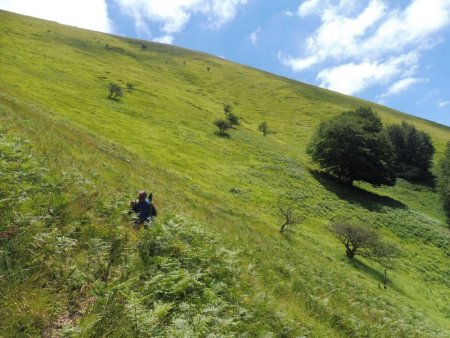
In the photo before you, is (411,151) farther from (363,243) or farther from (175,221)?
(175,221)

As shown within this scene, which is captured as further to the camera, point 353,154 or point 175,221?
point 353,154

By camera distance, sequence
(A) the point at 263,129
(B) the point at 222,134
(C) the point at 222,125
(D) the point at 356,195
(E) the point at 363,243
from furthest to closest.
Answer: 1. (A) the point at 263,129
2. (C) the point at 222,125
3. (B) the point at 222,134
4. (D) the point at 356,195
5. (E) the point at 363,243

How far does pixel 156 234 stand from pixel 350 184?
66519mm

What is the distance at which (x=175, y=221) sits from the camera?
1185 cm

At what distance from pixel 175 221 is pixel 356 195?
58804 mm

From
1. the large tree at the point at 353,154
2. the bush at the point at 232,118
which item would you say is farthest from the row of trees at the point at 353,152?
the bush at the point at 232,118

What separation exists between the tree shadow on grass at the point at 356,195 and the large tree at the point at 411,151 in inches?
1159

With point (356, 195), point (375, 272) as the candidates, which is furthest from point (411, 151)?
point (375, 272)

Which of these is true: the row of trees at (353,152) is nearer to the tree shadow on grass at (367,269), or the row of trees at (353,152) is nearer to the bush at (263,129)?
the bush at (263,129)

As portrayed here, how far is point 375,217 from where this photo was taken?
2237 inches

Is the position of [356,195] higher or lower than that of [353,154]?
lower

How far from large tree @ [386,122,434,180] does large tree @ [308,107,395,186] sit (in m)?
22.8

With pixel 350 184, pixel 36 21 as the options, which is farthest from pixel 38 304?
pixel 36 21

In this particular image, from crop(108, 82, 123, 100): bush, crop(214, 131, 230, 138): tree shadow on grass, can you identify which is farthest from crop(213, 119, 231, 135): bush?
crop(108, 82, 123, 100): bush
